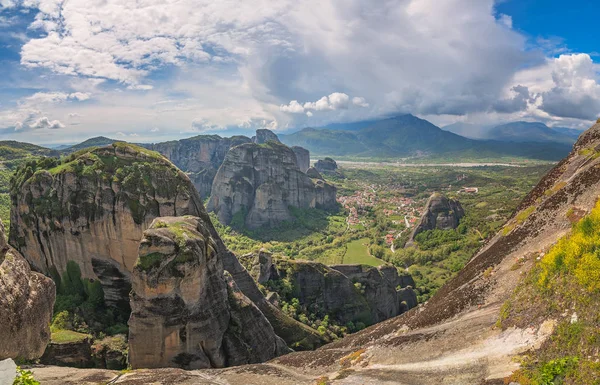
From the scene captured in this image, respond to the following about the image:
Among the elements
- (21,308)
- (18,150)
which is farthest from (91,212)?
(18,150)

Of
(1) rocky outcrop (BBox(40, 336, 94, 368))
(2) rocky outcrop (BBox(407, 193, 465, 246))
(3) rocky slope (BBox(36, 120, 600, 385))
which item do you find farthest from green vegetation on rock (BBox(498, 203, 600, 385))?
(2) rocky outcrop (BBox(407, 193, 465, 246))

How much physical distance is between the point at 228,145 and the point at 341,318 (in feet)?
540

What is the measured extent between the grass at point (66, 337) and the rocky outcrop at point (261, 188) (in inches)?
3795

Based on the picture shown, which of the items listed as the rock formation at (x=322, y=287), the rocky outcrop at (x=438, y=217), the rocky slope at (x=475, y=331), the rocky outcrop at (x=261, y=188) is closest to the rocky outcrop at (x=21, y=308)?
the rocky slope at (x=475, y=331)

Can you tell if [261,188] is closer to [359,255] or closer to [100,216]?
[359,255]

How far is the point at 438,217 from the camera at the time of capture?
10056cm

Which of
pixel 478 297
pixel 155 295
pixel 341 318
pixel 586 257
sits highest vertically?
pixel 586 257

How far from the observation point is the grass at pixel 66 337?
2670 centimetres

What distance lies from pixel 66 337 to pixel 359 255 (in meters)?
77.3

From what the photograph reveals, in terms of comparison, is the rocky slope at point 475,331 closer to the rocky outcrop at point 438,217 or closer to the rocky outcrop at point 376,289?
the rocky outcrop at point 376,289

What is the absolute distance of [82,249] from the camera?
36969 mm

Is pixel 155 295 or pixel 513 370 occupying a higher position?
pixel 513 370

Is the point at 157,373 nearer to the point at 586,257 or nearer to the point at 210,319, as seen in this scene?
the point at 210,319

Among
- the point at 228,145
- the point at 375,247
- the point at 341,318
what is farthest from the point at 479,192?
the point at 341,318
